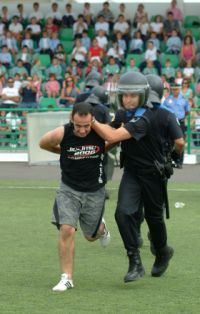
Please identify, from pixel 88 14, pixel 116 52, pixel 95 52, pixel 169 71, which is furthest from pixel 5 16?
pixel 169 71

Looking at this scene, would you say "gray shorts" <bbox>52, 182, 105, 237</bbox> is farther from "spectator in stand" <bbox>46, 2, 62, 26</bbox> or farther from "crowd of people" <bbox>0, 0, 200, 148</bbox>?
"spectator in stand" <bbox>46, 2, 62, 26</bbox>

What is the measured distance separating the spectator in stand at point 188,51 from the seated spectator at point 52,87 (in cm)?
346

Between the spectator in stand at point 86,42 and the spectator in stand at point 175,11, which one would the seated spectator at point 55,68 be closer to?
the spectator in stand at point 86,42

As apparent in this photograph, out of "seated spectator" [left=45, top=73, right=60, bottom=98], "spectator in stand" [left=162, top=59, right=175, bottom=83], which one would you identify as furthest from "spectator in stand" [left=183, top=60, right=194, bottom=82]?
"seated spectator" [left=45, top=73, right=60, bottom=98]

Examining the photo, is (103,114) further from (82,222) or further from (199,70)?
(199,70)

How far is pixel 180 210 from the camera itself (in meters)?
14.0

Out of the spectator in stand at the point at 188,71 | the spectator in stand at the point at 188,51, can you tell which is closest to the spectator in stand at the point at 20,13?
the spectator in stand at the point at 188,51

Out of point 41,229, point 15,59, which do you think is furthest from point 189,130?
point 41,229

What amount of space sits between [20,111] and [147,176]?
14517 mm

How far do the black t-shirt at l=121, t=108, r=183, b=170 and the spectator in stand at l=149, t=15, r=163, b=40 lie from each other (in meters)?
19.1

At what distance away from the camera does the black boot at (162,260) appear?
8672 mm

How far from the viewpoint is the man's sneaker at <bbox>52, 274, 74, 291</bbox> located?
810cm

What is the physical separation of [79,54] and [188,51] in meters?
2.98

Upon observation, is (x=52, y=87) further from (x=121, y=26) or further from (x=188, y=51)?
(x=188, y=51)
